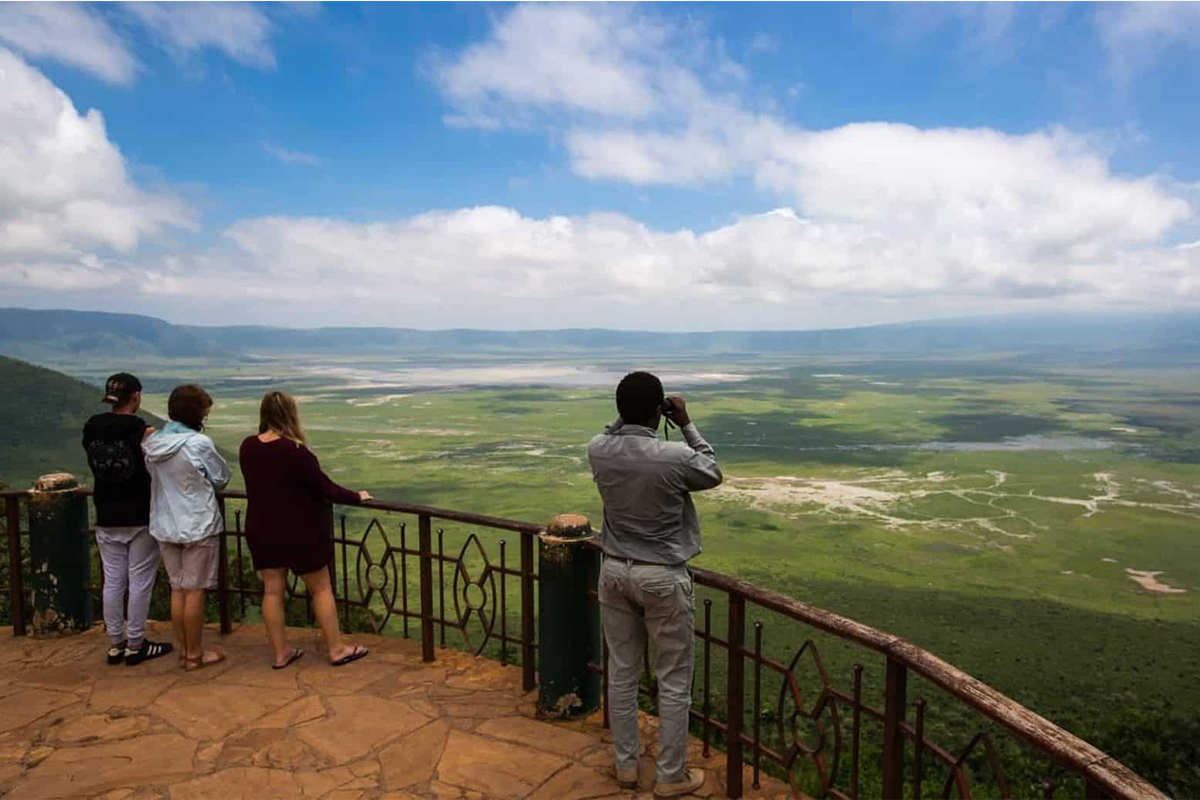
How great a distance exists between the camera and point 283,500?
4.96m

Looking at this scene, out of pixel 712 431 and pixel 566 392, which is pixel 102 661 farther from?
pixel 566 392

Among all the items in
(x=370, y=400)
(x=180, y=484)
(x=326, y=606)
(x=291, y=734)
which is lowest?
(x=370, y=400)

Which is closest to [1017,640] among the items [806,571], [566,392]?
[806,571]

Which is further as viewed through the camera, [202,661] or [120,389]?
[202,661]

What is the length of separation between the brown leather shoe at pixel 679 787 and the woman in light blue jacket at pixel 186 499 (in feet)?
10.7

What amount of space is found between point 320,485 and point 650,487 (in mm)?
2510

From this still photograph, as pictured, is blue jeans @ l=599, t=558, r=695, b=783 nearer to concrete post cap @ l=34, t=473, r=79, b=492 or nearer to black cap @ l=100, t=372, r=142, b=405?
black cap @ l=100, t=372, r=142, b=405

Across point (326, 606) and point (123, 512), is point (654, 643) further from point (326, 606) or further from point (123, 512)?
point (123, 512)

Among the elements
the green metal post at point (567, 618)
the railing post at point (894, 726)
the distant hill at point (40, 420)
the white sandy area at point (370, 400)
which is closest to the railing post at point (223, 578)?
Answer: the green metal post at point (567, 618)

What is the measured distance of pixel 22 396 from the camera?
81.4 metres

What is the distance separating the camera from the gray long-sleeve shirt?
3.49 m

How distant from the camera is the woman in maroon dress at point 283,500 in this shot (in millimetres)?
4891

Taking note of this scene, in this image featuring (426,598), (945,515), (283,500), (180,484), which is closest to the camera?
(283,500)

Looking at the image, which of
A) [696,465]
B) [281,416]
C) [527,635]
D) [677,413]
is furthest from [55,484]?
[696,465]
